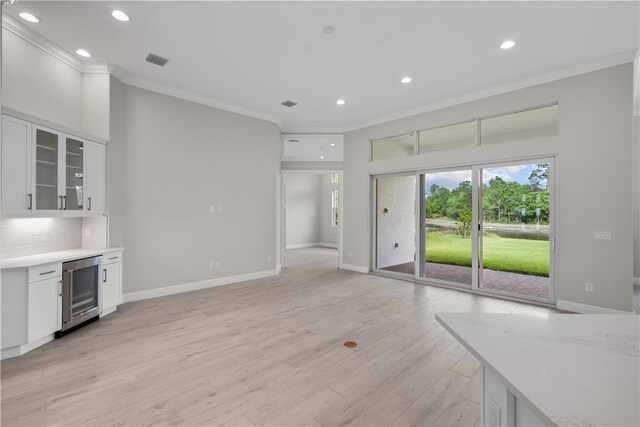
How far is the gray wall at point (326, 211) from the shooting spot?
1148cm

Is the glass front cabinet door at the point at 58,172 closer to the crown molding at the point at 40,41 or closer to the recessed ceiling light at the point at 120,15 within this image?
the crown molding at the point at 40,41

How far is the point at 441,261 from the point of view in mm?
5926

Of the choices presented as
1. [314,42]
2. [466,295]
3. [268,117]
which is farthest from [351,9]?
[466,295]

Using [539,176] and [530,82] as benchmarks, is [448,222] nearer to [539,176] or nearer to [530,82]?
[539,176]

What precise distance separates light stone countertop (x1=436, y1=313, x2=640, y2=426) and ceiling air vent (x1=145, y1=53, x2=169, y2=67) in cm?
450

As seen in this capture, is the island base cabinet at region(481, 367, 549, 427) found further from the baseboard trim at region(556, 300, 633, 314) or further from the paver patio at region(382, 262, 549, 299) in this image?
the paver patio at region(382, 262, 549, 299)

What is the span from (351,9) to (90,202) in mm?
4004

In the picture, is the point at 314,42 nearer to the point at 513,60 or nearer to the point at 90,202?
the point at 513,60

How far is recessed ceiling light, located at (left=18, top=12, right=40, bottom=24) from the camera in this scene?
9.87 ft

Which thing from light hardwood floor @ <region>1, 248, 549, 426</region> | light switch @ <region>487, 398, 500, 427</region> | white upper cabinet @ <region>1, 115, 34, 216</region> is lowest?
light hardwood floor @ <region>1, 248, 549, 426</region>

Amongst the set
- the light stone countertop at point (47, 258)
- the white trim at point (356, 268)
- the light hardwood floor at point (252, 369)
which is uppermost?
the light stone countertop at point (47, 258)

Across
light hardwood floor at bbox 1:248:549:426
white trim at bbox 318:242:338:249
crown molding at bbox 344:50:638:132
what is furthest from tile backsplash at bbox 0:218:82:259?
white trim at bbox 318:242:338:249

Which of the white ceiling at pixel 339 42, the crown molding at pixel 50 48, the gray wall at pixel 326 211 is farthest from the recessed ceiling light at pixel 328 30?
the gray wall at pixel 326 211

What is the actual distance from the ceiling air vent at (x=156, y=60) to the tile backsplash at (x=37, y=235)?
247 cm
